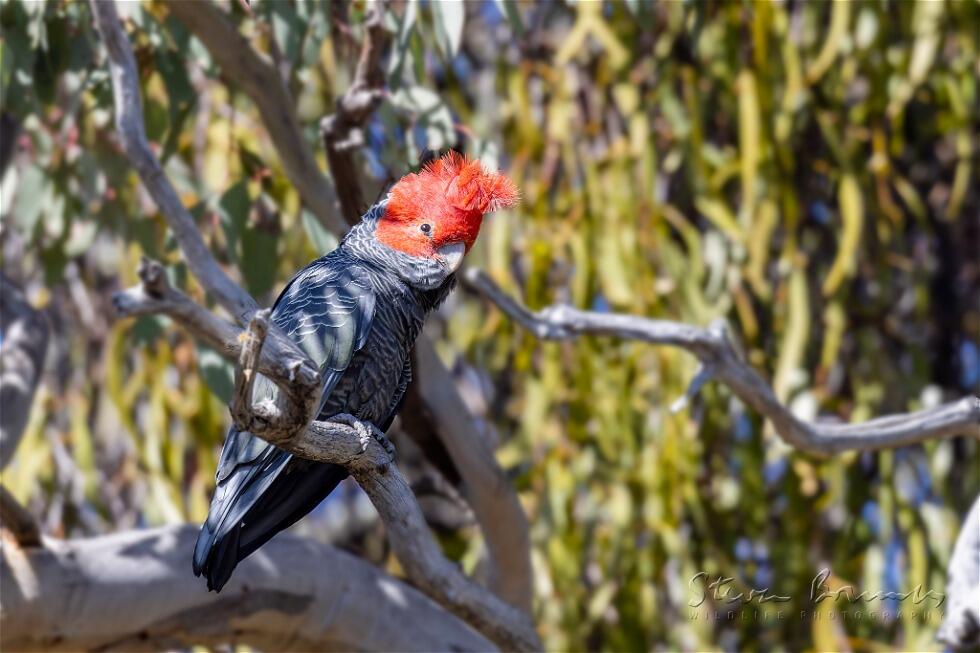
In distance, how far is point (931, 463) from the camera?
3.19 metres

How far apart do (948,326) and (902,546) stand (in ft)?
2.55

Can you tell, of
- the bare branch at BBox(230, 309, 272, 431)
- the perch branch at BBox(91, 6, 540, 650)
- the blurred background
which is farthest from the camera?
the blurred background

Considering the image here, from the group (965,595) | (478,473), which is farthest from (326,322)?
(965,595)

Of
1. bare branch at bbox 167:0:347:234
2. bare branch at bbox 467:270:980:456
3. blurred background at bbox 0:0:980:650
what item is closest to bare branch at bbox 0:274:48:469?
blurred background at bbox 0:0:980:650

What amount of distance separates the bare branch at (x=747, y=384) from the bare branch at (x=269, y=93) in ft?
1.10

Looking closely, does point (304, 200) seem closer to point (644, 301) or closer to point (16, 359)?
point (16, 359)

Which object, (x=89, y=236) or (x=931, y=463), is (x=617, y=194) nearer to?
(x=931, y=463)

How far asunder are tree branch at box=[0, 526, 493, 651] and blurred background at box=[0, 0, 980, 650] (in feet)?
1.60

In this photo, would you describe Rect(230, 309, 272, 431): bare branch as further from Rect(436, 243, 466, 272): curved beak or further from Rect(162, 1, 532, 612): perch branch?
Rect(162, 1, 532, 612): perch branch

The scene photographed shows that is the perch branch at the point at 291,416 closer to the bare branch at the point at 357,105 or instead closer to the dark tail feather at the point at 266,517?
the dark tail feather at the point at 266,517

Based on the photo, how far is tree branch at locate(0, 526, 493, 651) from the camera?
2.17 meters

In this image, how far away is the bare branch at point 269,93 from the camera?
2.35 m

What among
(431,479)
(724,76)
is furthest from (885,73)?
(431,479)

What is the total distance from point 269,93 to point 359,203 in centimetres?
26
